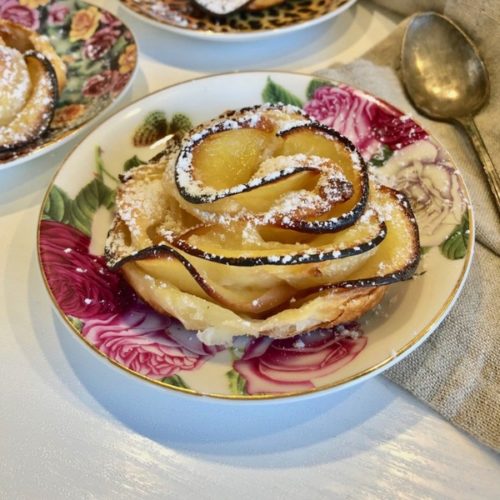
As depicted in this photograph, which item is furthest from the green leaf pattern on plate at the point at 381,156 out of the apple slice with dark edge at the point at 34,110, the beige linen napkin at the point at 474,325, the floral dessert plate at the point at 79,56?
the apple slice with dark edge at the point at 34,110

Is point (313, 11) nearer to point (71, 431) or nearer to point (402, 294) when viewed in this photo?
point (402, 294)

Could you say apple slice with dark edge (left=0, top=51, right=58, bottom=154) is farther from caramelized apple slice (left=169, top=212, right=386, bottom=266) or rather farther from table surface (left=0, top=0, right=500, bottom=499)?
caramelized apple slice (left=169, top=212, right=386, bottom=266)

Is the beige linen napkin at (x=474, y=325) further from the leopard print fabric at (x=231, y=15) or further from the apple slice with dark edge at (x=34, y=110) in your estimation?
the apple slice with dark edge at (x=34, y=110)

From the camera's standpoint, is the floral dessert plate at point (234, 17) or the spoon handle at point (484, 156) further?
the floral dessert plate at point (234, 17)

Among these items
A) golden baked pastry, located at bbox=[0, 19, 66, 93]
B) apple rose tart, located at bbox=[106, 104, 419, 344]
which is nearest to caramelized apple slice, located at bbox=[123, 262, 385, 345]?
apple rose tart, located at bbox=[106, 104, 419, 344]

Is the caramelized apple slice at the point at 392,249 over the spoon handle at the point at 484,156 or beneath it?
over

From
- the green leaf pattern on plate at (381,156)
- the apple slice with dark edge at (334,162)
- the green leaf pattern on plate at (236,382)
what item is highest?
the apple slice with dark edge at (334,162)

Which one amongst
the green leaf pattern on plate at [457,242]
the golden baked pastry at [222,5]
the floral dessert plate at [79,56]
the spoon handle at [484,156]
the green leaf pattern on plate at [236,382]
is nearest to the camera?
the green leaf pattern on plate at [236,382]

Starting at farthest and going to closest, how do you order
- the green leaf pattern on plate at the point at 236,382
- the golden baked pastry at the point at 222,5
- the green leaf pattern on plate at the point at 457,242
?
1. the golden baked pastry at the point at 222,5
2. the green leaf pattern on plate at the point at 457,242
3. the green leaf pattern on plate at the point at 236,382
